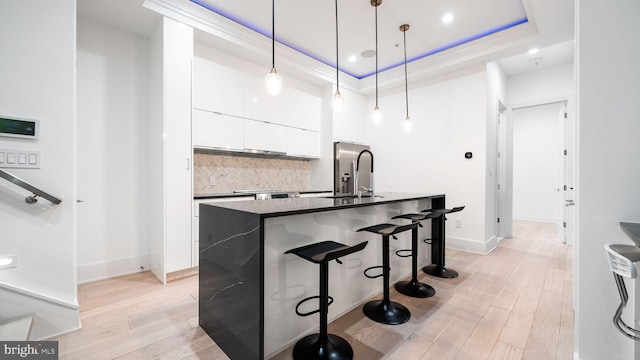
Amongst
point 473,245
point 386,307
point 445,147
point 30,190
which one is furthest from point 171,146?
point 473,245

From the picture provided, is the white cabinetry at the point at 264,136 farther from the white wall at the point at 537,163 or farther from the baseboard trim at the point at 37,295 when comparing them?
the white wall at the point at 537,163

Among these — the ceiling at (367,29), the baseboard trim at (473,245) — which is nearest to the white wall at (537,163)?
the ceiling at (367,29)

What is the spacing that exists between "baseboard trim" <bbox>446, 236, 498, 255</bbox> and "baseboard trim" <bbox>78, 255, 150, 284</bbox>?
14.2 ft

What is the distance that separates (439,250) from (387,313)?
1371 millimetres

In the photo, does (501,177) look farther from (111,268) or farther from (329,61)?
(111,268)

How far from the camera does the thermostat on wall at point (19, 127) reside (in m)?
1.64

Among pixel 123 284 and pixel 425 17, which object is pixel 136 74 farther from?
pixel 425 17

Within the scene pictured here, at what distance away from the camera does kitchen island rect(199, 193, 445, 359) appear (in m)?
1.45

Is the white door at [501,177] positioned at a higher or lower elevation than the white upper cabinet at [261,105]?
lower

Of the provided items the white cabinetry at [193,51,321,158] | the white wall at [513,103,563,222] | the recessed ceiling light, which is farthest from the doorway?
the white cabinetry at [193,51,321,158]

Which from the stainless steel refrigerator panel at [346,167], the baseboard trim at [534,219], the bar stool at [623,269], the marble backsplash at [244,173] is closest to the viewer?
the bar stool at [623,269]

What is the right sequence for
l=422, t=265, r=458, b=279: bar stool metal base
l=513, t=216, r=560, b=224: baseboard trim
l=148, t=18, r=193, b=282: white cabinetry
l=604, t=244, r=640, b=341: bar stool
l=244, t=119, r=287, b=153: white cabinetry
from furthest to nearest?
l=513, t=216, r=560, b=224: baseboard trim, l=244, t=119, r=287, b=153: white cabinetry, l=422, t=265, r=458, b=279: bar stool metal base, l=148, t=18, r=193, b=282: white cabinetry, l=604, t=244, r=640, b=341: bar stool

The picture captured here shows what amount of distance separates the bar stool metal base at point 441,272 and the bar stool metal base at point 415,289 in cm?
45

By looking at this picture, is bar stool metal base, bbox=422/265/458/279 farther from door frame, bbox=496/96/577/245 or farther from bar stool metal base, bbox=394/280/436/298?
door frame, bbox=496/96/577/245
